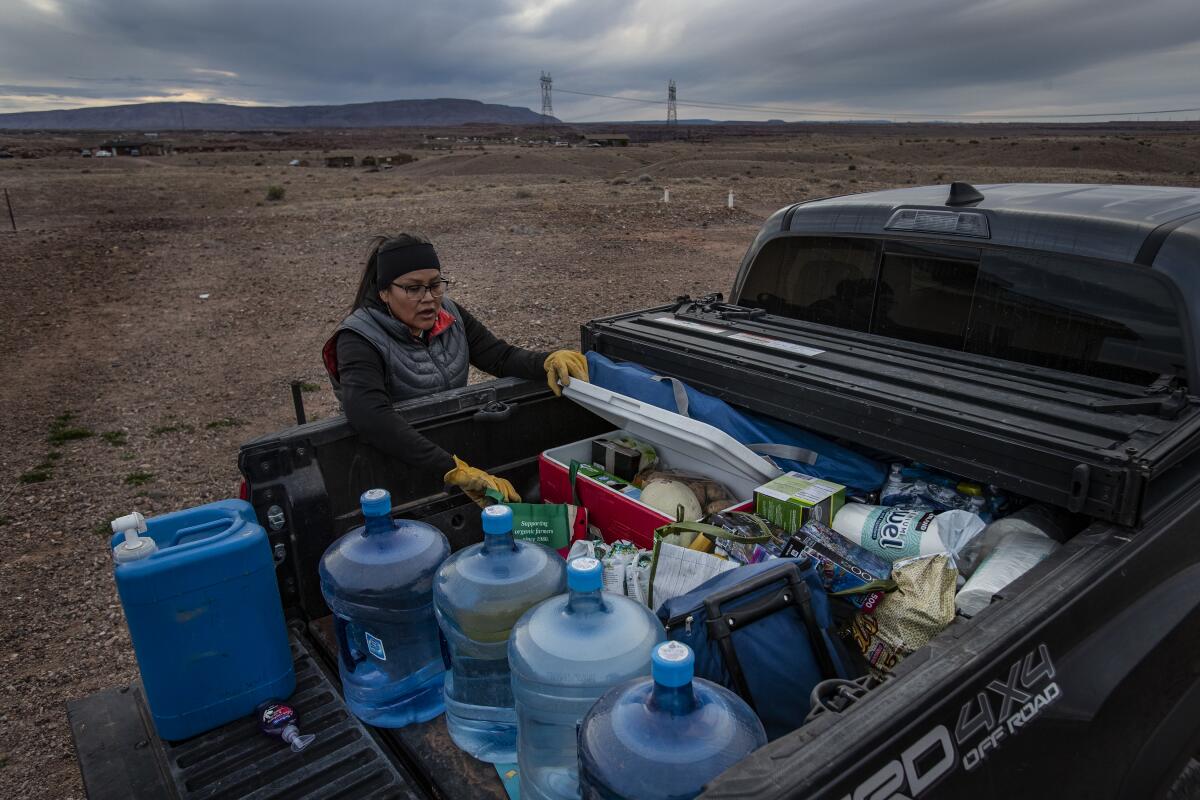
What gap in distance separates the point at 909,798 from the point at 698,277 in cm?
1252

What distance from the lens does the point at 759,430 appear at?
2969mm

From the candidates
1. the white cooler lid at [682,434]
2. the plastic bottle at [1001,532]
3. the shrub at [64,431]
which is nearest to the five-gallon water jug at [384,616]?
the white cooler lid at [682,434]

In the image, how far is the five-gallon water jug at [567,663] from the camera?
1813mm

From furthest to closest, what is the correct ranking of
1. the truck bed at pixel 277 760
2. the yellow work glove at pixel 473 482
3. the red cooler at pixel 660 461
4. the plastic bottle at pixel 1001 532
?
the yellow work glove at pixel 473 482
the red cooler at pixel 660 461
the plastic bottle at pixel 1001 532
the truck bed at pixel 277 760

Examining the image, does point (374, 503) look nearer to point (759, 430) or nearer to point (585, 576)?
point (585, 576)

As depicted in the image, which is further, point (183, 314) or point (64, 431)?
point (183, 314)


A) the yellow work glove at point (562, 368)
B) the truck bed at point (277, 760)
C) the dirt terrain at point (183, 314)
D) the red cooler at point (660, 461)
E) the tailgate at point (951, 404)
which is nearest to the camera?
the truck bed at point (277, 760)

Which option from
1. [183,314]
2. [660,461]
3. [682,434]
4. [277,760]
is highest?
[682,434]

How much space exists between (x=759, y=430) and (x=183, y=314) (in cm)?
1137

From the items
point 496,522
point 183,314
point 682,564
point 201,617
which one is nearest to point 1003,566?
point 682,564

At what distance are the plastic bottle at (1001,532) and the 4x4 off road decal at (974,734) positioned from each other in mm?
582

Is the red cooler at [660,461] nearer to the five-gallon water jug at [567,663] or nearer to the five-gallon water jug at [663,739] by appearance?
the five-gallon water jug at [567,663]

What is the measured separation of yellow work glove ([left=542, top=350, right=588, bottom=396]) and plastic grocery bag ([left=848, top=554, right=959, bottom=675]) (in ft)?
5.40

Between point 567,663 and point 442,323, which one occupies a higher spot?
point 442,323
